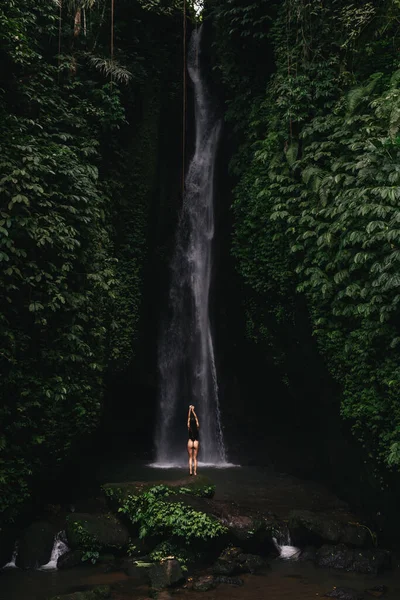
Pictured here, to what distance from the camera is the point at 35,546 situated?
848 cm

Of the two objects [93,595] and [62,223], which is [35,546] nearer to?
[93,595]

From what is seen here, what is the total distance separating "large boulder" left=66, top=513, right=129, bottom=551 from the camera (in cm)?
844

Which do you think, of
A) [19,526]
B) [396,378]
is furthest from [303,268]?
[19,526]

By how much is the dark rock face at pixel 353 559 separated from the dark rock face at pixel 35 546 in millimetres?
4378

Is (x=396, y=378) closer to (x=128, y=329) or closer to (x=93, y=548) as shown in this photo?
(x=93, y=548)

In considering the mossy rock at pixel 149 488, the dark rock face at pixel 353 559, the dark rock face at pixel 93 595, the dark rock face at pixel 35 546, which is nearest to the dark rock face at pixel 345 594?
the dark rock face at pixel 353 559

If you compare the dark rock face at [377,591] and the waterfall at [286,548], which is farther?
the waterfall at [286,548]

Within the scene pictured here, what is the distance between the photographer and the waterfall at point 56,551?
8312 millimetres

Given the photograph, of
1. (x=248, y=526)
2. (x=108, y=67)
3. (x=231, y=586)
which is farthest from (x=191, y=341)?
(x=231, y=586)

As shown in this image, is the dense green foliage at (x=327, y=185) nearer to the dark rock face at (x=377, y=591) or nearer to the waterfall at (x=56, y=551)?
the dark rock face at (x=377, y=591)

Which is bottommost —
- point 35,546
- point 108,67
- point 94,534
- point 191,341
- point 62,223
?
point 35,546

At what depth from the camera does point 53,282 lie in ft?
32.3

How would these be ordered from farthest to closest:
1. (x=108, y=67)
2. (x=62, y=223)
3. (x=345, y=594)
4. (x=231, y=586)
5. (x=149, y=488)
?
1. (x=108, y=67)
2. (x=62, y=223)
3. (x=149, y=488)
4. (x=231, y=586)
5. (x=345, y=594)

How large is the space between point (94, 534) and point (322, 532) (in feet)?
12.3
